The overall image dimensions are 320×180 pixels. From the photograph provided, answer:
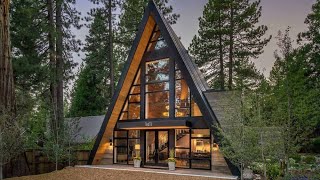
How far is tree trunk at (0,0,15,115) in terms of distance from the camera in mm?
11320

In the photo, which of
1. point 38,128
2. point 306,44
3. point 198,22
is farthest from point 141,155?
point 306,44

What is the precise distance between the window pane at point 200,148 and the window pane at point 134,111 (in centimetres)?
316

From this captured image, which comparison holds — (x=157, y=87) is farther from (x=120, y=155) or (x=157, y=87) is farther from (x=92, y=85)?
(x=92, y=85)

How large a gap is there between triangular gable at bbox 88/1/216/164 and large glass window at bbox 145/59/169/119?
814mm

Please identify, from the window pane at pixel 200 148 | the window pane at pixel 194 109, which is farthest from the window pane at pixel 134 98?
the window pane at pixel 200 148

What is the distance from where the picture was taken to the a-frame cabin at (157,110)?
498 inches

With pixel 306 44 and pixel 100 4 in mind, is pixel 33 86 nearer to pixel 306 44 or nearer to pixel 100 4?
pixel 100 4

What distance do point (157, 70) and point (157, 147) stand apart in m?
3.66

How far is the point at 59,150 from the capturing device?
1274cm

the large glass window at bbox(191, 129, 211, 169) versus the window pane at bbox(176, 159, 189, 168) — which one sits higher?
the large glass window at bbox(191, 129, 211, 169)

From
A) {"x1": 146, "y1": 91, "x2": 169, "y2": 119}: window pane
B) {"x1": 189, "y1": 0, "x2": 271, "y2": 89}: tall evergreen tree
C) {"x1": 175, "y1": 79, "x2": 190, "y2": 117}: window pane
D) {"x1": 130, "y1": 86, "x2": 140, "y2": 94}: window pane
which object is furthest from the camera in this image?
{"x1": 189, "y1": 0, "x2": 271, "y2": 89}: tall evergreen tree

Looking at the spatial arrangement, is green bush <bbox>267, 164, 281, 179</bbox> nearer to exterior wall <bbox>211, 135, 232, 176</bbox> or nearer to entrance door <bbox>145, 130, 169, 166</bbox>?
exterior wall <bbox>211, 135, 232, 176</bbox>

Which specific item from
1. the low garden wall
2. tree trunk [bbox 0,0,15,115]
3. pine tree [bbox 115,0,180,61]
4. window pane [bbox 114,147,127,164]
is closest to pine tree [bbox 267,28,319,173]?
window pane [bbox 114,147,127,164]

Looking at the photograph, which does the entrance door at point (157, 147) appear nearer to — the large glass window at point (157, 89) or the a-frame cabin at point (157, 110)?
the a-frame cabin at point (157, 110)
